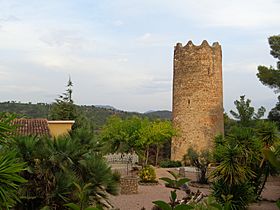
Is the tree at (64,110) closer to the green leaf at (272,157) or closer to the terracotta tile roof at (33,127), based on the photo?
the terracotta tile roof at (33,127)

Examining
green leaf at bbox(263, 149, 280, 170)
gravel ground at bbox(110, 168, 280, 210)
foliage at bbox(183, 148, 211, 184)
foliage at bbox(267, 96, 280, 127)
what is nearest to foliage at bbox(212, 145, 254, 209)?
gravel ground at bbox(110, 168, 280, 210)

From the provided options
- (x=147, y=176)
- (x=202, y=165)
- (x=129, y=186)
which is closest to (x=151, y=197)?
(x=129, y=186)

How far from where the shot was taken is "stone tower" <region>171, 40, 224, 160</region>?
27062mm

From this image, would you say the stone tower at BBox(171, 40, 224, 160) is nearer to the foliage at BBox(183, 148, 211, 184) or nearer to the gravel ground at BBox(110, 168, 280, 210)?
the foliage at BBox(183, 148, 211, 184)

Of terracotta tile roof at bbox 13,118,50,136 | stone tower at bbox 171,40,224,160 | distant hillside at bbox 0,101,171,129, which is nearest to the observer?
terracotta tile roof at bbox 13,118,50,136

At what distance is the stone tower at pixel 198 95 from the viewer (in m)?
27.1

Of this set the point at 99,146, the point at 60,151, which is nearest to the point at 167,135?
the point at 99,146

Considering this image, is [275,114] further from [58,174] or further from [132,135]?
[58,174]

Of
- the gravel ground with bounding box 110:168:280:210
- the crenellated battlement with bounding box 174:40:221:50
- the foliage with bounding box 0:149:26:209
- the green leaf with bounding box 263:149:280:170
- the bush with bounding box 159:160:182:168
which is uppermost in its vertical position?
the crenellated battlement with bounding box 174:40:221:50

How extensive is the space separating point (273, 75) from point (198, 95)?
5.73 m

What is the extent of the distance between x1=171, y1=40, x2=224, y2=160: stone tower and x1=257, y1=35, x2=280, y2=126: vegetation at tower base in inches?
162

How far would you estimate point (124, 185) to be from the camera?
1697cm

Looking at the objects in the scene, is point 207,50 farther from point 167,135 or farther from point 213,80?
point 167,135

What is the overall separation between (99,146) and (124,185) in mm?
8021
